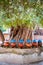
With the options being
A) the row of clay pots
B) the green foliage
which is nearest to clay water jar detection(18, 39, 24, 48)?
the row of clay pots

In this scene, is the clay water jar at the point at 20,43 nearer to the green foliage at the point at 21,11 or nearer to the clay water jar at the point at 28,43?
the clay water jar at the point at 28,43

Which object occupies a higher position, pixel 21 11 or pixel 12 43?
pixel 21 11

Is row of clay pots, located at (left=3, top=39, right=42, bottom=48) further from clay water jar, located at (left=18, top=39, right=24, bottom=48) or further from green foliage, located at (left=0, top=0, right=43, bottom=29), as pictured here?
green foliage, located at (left=0, top=0, right=43, bottom=29)

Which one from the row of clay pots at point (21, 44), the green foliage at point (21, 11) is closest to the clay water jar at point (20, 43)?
the row of clay pots at point (21, 44)

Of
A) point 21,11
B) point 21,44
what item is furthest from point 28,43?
point 21,11

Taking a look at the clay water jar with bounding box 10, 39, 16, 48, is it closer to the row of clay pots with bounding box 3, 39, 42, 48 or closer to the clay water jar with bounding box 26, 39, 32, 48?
the row of clay pots with bounding box 3, 39, 42, 48

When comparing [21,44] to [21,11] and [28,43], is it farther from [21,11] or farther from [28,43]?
Answer: [21,11]

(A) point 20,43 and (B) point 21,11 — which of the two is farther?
(A) point 20,43

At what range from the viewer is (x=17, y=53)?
1.01m

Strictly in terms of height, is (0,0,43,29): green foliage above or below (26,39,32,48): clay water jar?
above

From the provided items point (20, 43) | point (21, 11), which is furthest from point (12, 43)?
point (21, 11)

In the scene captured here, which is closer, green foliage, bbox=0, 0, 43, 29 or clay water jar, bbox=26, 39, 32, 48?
green foliage, bbox=0, 0, 43, 29

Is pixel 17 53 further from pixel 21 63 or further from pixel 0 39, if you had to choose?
pixel 0 39

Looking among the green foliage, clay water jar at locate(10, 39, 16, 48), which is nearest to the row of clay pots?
clay water jar at locate(10, 39, 16, 48)
